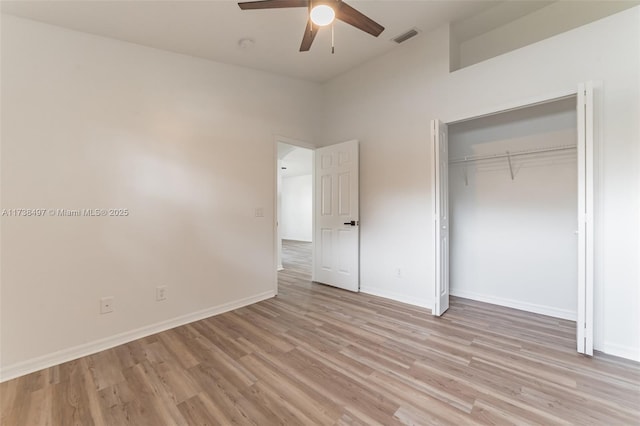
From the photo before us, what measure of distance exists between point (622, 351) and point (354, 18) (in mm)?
3314

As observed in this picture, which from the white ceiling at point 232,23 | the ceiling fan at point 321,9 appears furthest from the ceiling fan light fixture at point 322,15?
the white ceiling at point 232,23

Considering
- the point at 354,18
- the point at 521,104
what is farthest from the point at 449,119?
the point at 354,18

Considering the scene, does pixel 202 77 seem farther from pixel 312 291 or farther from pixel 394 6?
pixel 312 291

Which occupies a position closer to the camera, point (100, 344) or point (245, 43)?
point (100, 344)

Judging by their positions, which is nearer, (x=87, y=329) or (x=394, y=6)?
(x=87, y=329)

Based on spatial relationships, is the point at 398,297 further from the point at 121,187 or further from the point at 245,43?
the point at 245,43

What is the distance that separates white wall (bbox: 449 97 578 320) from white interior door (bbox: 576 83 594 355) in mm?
807

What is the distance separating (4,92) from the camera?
2.04 meters

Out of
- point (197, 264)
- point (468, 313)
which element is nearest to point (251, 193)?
point (197, 264)

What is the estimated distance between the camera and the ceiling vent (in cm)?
296

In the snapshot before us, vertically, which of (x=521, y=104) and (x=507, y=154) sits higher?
(x=521, y=104)

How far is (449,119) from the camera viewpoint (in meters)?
2.99

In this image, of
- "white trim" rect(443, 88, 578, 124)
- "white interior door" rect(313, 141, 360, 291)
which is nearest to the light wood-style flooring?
"white interior door" rect(313, 141, 360, 291)

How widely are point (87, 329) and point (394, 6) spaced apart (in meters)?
4.06
